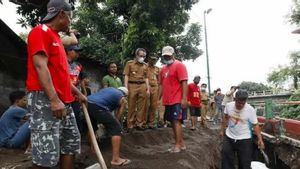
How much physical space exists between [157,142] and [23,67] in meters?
3.53

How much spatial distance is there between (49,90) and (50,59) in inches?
12.9

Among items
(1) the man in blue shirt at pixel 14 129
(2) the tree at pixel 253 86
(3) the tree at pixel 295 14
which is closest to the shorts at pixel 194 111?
(1) the man in blue shirt at pixel 14 129

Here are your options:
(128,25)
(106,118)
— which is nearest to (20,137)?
(106,118)

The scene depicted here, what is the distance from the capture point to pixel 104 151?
6.53m

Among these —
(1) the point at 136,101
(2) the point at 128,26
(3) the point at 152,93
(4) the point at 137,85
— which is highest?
(2) the point at 128,26

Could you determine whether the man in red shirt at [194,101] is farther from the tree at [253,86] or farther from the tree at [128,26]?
the tree at [253,86]

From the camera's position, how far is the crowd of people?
10.2 ft

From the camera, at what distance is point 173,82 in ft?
21.8

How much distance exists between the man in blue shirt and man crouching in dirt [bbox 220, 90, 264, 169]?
11.9ft

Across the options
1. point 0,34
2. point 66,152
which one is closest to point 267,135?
point 0,34

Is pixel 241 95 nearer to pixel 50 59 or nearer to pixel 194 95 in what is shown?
pixel 50 59

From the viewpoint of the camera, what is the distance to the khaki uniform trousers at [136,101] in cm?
859

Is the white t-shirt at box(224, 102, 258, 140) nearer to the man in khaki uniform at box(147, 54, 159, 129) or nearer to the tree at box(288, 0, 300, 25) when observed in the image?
the man in khaki uniform at box(147, 54, 159, 129)

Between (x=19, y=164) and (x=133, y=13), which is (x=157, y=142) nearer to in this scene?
(x=19, y=164)
